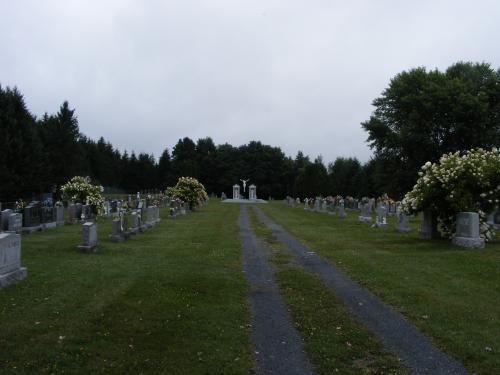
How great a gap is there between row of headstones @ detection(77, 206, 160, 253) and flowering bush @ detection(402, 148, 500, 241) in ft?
31.1

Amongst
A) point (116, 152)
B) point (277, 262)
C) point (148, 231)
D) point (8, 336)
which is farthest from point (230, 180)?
point (8, 336)

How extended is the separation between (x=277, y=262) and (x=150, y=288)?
4.38 metres

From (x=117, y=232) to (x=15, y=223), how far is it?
4126 millimetres

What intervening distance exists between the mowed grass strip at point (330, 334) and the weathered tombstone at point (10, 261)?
15.8ft

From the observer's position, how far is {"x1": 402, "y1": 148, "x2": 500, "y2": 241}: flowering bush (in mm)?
15289

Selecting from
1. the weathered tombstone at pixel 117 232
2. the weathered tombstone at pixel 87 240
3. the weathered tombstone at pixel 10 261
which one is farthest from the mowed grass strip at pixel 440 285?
the weathered tombstone at pixel 10 261

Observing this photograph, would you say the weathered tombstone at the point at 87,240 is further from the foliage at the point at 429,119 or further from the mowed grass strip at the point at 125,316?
the foliage at the point at 429,119

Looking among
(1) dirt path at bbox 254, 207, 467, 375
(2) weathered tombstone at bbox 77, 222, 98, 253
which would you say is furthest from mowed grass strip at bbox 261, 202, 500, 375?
(2) weathered tombstone at bbox 77, 222, 98, 253

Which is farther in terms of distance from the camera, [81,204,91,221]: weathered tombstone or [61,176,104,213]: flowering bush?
[61,176,104,213]: flowering bush

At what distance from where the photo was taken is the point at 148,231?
826 inches

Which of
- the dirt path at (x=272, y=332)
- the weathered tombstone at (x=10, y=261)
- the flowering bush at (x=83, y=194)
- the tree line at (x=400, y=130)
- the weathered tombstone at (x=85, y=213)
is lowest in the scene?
the dirt path at (x=272, y=332)

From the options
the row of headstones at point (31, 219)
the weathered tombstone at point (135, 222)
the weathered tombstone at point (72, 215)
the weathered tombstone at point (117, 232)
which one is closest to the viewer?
the weathered tombstone at point (117, 232)

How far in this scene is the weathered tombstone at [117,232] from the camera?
16.3 metres

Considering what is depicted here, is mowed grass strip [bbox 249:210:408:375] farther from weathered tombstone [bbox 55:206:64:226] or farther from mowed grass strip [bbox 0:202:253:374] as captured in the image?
weathered tombstone [bbox 55:206:64:226]
